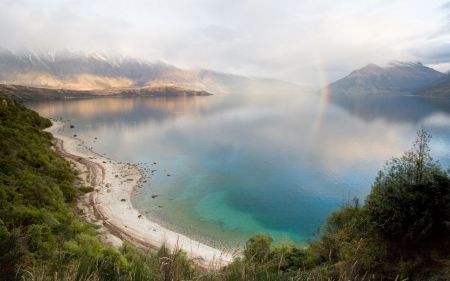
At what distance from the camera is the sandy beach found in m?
23.8

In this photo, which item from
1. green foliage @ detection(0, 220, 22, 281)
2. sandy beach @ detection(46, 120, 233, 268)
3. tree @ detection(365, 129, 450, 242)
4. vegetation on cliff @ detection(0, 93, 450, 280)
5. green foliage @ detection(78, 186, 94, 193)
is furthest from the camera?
green foliage @ detection(78, 186, 94, 193)

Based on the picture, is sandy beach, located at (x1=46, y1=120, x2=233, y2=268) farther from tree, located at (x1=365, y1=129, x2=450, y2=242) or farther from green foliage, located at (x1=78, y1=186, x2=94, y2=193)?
tree, located at (x1=365, y1=129, x2=450, y2=242)

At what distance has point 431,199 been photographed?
A: 14.0 metres

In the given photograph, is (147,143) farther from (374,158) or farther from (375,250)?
(375,250)

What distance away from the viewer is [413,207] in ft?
44.6

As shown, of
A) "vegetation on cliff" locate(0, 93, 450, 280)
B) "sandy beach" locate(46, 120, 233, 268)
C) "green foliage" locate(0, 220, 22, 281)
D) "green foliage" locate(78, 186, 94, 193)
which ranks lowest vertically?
"sandy beach" locate(46, 120, 233, 268)

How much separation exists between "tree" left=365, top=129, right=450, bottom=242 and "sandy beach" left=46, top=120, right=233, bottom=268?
9.61 metres

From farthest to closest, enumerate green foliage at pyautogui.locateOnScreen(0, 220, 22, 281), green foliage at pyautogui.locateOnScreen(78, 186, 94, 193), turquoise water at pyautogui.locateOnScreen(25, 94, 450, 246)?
green foliage at pyautogui.locateOnScreen(78, 186, 94, 193), turquoise water at pyautogui.locateOnScreen(25, 94, 450, 246), green foliage at pyautogui.locateOnScreen(0, 220, 22, 281)

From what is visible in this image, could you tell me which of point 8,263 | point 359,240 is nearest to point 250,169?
point 359,240

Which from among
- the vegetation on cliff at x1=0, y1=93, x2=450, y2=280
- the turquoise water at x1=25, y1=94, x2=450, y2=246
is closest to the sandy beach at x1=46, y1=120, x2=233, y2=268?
the turquoise water at x1=25, y1=94, x2=450, y2=246

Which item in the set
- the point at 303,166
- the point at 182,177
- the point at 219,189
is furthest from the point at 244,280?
the point at 303,166

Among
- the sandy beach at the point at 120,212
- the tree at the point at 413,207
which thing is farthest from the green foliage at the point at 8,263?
the tree at the point at 413,207

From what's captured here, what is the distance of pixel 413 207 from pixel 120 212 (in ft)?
97.5

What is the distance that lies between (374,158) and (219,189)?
38208mm
